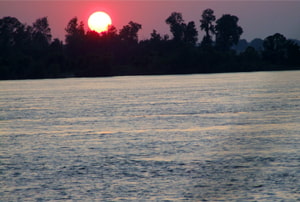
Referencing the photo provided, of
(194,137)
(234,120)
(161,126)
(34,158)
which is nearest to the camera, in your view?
(34,158)

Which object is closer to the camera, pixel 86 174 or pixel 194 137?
pixel 86 174

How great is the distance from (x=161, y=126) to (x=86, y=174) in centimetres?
1855

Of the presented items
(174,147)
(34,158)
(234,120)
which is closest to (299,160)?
(174,147)

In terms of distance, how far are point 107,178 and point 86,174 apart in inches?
53.4

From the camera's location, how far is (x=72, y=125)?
145 feet

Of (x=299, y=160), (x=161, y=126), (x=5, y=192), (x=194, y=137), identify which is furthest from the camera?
(x=161, y=126)

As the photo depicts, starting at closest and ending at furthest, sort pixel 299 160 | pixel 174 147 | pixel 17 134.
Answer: pixel 299 160 → pixel 174 147 → pixel 17 134

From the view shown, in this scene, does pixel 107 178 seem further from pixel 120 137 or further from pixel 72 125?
pixel 72 125

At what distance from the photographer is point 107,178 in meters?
23.0

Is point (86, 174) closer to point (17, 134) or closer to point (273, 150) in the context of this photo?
point (273, 150)

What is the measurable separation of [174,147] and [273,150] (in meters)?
5.45

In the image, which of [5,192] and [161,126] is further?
[161,126]

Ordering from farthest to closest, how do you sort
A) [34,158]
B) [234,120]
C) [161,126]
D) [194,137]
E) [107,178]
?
[234,120]
[161,126]
[194,137]
[34,158]
[107,178]

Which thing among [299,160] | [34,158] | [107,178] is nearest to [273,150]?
[299,160]
